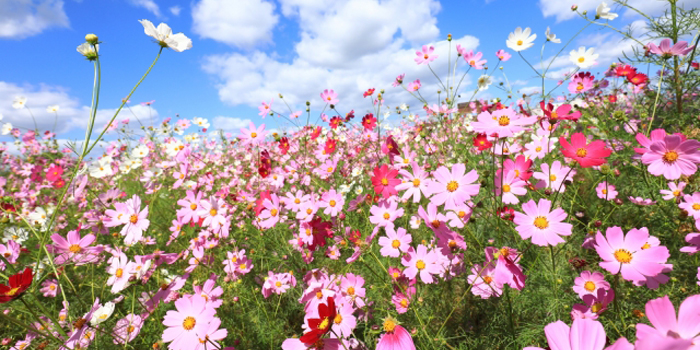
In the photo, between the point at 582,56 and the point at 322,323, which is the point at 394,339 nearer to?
the point at 322,323

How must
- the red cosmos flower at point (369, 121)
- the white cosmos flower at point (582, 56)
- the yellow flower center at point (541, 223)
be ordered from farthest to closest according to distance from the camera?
the red cosmos flower at point (369, 121) → the white cosmos flower at point (582, 56) → the yellow flower center at point (541, 223)

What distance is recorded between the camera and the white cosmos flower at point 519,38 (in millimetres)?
1961

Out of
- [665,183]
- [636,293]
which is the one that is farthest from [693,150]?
[665,183]

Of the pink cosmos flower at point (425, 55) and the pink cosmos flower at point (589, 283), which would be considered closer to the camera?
the pink cosmos flower at point (589, 283)

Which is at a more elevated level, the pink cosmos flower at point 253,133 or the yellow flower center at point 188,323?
the pink cosmos flower at point 253,133

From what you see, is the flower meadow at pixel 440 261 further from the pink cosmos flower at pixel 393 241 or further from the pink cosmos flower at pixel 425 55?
the pink cosmos flower at pixel 425 55

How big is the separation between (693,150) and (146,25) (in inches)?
67.3

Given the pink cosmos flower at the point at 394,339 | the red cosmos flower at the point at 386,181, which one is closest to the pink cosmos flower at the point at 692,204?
the red cosmos flower at the point at 386,181

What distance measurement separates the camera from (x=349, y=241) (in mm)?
1334

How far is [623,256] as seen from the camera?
0.77 meters

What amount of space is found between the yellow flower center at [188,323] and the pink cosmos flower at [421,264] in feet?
2.45

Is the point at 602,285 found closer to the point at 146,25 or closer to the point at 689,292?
the point at 689,292

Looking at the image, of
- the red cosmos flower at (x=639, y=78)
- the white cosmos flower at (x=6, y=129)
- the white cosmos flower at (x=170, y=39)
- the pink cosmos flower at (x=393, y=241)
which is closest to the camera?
the white cosmos flower at (x=170, y=39)

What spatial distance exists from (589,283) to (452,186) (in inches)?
22.6
